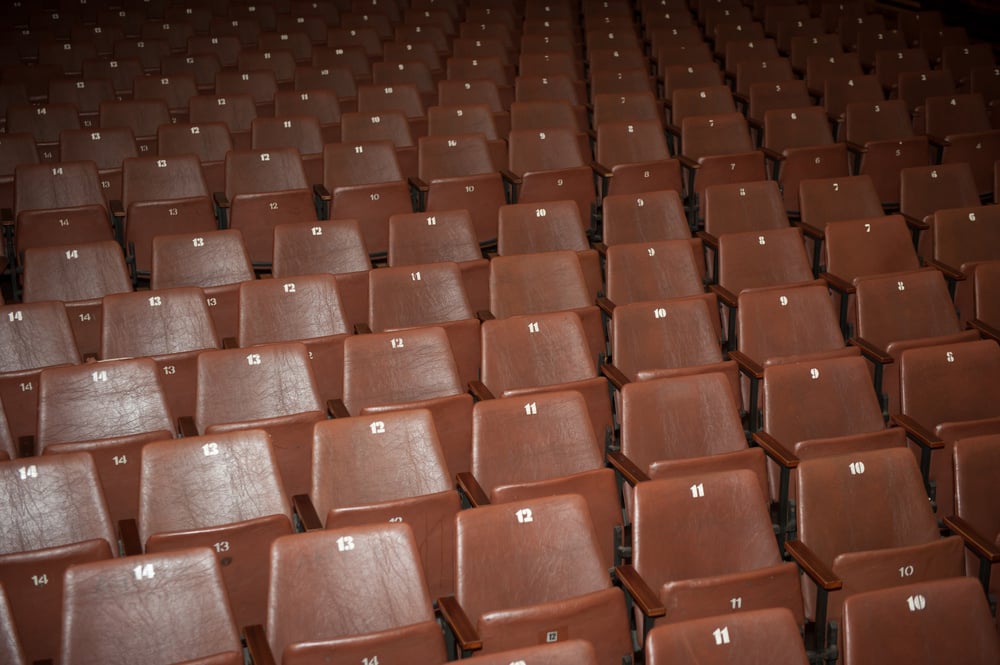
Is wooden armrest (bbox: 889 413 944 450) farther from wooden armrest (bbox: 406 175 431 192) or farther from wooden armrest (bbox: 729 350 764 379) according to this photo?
wooden armrest (bbox: 406 175 431 192)

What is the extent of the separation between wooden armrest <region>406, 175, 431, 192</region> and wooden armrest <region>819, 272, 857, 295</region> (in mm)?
777

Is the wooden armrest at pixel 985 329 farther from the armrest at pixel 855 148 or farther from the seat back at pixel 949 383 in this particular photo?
the armrest at pixel 855 148

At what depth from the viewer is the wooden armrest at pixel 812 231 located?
2.23 meters

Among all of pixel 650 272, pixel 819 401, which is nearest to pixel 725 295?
pixel 650 272

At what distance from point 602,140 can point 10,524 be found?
1604mm

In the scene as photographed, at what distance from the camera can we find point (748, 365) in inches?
69.0

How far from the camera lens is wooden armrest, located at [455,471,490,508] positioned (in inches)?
56.0

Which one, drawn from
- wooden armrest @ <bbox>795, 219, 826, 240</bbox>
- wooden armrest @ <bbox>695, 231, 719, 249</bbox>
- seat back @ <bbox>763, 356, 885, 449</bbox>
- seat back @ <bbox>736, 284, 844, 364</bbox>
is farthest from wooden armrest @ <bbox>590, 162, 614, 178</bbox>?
seat back @ <bbox>763, 356, 885, 449</bbox>

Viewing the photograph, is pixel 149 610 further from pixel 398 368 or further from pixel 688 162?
pixel 688 162

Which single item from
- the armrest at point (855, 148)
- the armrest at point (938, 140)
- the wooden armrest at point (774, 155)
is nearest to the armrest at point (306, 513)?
the wooden armrest at point (774, 155)

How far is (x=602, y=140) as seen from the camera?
8.45 ft

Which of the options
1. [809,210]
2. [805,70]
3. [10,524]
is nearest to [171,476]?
[10,524]

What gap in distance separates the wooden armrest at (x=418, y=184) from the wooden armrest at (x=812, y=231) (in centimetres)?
73

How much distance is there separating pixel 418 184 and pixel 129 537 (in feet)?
3.88
